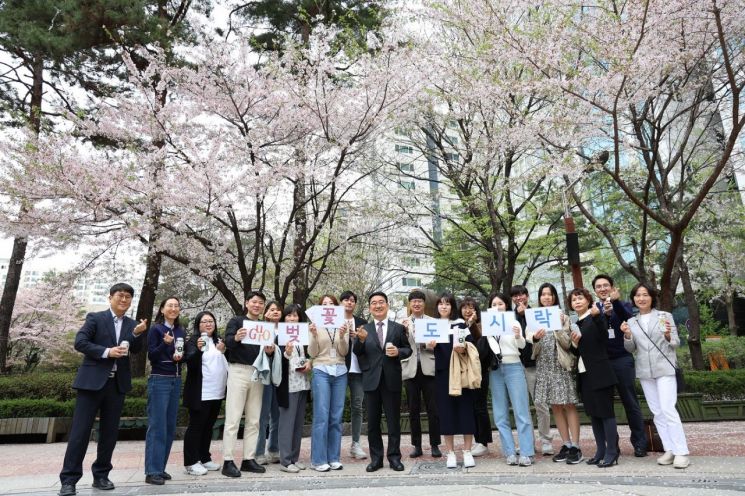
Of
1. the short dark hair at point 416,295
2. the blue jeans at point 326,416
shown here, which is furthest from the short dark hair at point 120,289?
the short dark hair at point 416,295

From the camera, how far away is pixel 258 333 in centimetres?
506

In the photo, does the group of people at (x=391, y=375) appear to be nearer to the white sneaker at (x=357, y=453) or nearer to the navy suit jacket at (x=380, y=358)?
the navy suit jacket at (x=380, y=358)

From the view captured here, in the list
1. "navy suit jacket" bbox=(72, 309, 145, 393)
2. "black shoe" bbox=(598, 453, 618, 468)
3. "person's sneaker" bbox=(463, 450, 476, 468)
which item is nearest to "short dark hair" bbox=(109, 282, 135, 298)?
"navy suit jacket" bbox=(72, 309, 145, 393)

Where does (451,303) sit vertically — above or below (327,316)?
above

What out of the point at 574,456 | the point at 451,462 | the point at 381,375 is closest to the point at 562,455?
the point at 574,456

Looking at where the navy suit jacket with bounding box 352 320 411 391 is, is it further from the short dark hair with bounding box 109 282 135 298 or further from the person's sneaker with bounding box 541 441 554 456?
the short dark hair with bounding box 109 282 135 298

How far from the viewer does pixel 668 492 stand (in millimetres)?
3646

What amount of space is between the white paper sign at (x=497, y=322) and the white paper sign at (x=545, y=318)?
171 mm

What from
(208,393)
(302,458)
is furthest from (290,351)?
(302,458)

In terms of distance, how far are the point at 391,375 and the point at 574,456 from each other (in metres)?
1.97

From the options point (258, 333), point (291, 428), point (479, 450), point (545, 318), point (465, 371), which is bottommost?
point (479, 450)

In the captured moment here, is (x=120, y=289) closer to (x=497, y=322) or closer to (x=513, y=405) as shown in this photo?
(x=497, y=322)

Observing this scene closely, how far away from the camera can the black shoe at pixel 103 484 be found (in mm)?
4414

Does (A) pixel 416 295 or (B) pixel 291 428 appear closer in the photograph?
(B) pixel 291 428
